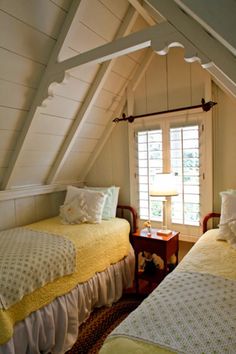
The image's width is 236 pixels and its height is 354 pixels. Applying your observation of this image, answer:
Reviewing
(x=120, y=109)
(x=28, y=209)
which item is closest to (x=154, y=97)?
(x=120, y=109)

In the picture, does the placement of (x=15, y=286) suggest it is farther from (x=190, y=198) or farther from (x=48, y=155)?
(x=190, y=198)

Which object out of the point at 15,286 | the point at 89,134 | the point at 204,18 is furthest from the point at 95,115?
the point at 204,18

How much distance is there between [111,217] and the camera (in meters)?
2.90

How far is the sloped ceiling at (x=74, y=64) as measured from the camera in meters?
1.19

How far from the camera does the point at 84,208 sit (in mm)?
2711

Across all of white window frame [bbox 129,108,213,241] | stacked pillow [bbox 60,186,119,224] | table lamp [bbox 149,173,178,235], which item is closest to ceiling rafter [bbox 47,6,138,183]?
stacked pillow [bbox 60,186,119,224]

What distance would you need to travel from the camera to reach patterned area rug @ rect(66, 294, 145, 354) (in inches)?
71.9

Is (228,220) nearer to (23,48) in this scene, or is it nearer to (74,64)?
(74,64)

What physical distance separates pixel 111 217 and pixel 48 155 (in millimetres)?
1063

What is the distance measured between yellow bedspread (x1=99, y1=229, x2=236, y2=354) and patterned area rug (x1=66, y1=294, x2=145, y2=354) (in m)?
0.94

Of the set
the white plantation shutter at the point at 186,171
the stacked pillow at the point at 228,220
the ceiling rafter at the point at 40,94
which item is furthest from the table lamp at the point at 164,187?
the ceiling rafter at the point at 40,94

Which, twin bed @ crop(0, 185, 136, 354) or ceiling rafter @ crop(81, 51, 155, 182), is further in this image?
ceiling rafter @ crop(81, 51, 155, 182)

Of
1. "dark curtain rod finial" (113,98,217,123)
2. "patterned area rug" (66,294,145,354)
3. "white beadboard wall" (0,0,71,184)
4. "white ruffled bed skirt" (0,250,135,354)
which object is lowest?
"patterned area rug" (66,294,145,354)

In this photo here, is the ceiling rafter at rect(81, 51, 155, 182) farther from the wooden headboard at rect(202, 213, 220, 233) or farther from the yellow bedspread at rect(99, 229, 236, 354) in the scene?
the yellow bedspread at rect(99, 229, 236, 354)
